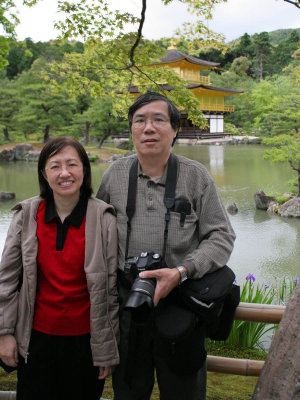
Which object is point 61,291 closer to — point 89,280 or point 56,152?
point 89,280

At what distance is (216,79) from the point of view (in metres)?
25.3

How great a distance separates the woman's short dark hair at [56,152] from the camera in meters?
1.24

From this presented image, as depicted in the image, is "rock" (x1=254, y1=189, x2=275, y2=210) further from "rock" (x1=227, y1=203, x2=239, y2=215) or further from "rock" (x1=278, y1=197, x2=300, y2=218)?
"rock" (x1=227, y1=203, x2=239, y2=215)

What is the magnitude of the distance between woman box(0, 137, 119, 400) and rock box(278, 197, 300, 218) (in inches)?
270

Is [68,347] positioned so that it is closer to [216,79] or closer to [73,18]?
[73,18]

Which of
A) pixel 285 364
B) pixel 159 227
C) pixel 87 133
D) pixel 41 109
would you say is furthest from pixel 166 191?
pixel 87 133

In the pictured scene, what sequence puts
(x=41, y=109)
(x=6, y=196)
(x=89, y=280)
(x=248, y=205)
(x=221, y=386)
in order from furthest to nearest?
(x=41, y=109), (x=6, y=196), (x=248, y=205), (x=221, y=386), (x=89, y=280)

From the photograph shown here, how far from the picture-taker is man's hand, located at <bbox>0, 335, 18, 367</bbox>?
1.21 m

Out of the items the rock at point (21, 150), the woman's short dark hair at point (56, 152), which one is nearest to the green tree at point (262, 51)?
the rock at point (21, 150)

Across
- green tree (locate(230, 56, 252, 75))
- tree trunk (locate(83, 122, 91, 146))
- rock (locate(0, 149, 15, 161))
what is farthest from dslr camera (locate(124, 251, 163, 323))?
green tree (locate(230, 56, 252, 75))

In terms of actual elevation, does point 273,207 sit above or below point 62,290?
below

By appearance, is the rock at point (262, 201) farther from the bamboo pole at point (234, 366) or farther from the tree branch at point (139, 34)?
the bamboo pole at point (234, 366)

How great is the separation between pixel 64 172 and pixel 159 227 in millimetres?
349

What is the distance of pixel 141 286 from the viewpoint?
102 cm
